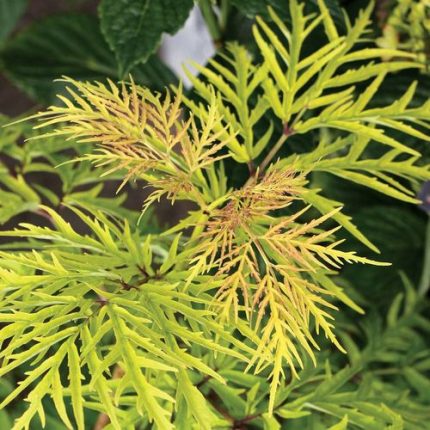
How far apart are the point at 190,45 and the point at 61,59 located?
1.04 feet

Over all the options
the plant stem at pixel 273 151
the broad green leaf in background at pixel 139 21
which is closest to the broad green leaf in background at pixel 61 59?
the broad green leaf in background at pixel 139 21

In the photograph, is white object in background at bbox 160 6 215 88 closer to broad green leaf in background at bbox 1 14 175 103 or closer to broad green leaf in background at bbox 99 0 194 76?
broad green leaf in background at bbox 1 14 175 103

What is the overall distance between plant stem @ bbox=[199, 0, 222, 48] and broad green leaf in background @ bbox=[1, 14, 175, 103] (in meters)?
0.09

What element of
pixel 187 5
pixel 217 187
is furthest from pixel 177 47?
pixel 217 187

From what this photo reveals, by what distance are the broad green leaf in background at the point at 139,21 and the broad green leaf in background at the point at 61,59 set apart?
0.67 ft

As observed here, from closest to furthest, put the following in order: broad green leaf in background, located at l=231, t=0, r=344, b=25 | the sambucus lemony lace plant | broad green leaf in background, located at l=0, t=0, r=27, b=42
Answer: the sambucus lemony lace plant
broad green leaf in background, located at l=231, t=0, r=344, b=25
broad green leaf in background, located at l=0, t=0, r=27, b=42

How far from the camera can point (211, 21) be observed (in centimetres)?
51

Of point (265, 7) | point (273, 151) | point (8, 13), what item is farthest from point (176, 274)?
point (8, 13)

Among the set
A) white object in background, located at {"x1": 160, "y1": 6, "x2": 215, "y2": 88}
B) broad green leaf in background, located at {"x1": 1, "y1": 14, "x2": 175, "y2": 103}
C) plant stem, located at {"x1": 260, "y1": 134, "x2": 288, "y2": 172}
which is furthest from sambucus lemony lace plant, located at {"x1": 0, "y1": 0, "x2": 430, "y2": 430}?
white object in background, located at {"x1": 160, "y1": 6, "x2": 215, "y2": 88}

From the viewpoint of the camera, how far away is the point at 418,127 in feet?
1.42

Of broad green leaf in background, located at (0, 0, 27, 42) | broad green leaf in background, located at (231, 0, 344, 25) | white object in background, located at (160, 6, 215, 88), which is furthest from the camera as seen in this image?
white object in background, located at (160, 6, 215, 88)

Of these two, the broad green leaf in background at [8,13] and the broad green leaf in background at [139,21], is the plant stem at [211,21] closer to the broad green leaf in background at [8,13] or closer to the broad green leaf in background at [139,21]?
the broad green leaf in background at [139,21]

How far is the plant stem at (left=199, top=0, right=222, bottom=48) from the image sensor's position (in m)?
0.48

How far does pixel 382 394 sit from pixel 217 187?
17 cm
